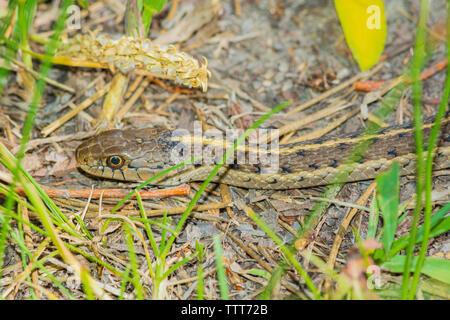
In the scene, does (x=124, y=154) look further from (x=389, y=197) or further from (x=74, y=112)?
(x=389, y=197)

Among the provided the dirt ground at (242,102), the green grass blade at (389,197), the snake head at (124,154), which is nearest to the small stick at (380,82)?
the dirt ground at (242,102)

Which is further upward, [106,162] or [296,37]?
[296,37]

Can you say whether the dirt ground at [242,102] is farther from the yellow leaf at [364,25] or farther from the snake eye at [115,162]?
the yellow leaf at [364,25]

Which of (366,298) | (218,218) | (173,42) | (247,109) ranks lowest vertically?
(366,298)

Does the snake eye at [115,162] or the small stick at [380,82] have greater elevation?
the small stick at [380,82]

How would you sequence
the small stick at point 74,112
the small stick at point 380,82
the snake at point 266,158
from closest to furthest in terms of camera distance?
the snake at point 266,158 < the small stick at point 74,112 < the small stick at point 380,82

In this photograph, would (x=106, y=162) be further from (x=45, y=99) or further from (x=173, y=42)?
(x=173, y=42)

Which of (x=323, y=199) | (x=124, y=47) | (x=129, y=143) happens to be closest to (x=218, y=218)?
(x=323, y=199)
